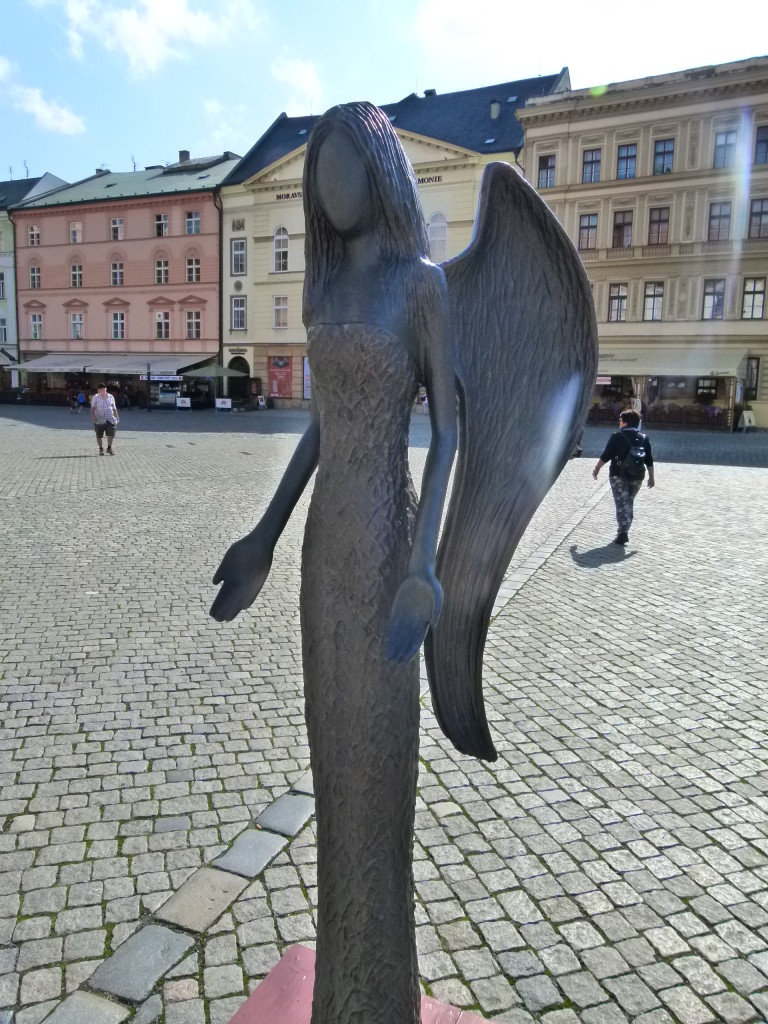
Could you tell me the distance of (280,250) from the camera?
39.3 m

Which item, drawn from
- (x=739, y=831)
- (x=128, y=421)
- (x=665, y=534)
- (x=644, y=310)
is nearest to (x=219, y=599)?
(x=739, y=831)

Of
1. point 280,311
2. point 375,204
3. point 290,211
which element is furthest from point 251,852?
point 290,211

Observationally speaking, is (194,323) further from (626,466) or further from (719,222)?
(626,466)

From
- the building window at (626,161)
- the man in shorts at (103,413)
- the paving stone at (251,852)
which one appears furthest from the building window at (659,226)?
the paving stone at (251,852)

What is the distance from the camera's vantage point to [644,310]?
32.3 m

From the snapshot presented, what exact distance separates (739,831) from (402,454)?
2676 mm

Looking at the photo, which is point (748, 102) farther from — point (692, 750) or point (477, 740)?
point (477, 740)

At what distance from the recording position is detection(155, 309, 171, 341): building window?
42.3m

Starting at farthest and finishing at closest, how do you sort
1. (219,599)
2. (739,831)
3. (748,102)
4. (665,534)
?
(748,102), (665,534), (739,831), (219,599)

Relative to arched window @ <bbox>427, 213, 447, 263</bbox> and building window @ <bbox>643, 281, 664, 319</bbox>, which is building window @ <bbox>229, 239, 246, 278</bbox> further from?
building window @ <bbox>643, 281, 664, 319</bbox>

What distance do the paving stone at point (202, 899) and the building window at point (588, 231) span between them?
109ft

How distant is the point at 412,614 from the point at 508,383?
0.76 meters

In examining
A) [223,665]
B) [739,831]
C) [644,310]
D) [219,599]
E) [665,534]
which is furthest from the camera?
[644,310]

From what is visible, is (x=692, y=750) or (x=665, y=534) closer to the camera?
(x=692, y=750)
